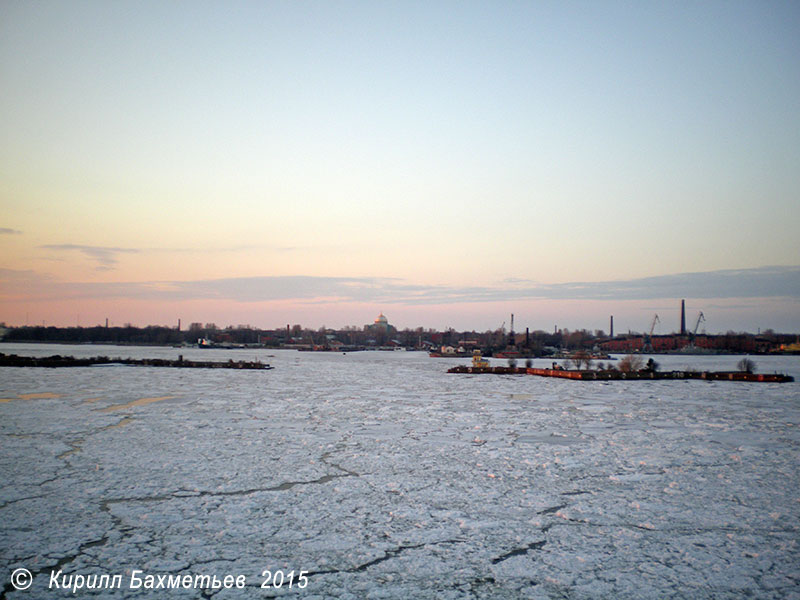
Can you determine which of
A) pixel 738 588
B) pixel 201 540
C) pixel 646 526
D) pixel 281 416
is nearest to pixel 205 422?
pixel 281 416

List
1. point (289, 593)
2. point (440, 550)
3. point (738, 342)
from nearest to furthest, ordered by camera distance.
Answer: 1. point (289, 593)
2. point (440, 550)
3. point (738, 342)

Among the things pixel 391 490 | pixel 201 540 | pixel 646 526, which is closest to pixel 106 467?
pixel 201 540

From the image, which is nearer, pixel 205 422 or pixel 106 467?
pixel 106 467

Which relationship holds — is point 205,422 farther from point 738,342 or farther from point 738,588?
point 738,342

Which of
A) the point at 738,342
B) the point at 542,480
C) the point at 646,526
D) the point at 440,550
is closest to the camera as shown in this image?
the point at 440,550

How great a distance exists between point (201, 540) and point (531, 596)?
2749 millimetres

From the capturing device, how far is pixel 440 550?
442 centimetres

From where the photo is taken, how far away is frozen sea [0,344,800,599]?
3.94m

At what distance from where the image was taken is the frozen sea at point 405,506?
12.9 ft

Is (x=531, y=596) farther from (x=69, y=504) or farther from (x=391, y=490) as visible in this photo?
(x=69, y=504)

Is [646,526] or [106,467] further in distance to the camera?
[106,467]

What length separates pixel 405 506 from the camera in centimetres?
560

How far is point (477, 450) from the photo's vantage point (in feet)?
27.8

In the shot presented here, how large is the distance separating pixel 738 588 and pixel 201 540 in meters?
4.16
